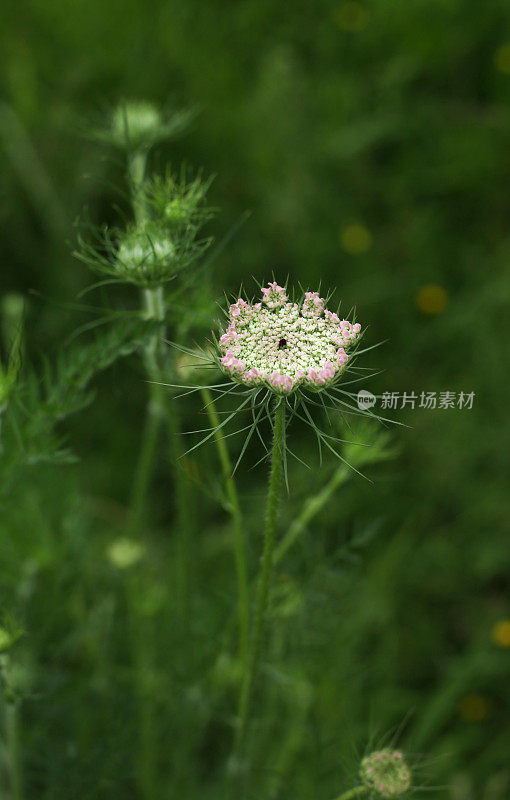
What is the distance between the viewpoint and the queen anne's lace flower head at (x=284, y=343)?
2.64 feet

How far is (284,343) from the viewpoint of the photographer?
0.85 m

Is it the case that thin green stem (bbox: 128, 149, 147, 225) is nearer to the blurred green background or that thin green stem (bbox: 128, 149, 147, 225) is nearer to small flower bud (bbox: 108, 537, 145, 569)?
the blurred green background

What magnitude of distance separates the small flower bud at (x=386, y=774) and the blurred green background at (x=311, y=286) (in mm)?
407

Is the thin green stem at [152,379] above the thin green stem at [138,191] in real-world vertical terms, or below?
below

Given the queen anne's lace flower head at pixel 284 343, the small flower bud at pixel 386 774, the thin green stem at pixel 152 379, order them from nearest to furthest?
the queen anne's lace flower head at pixel 284 343 → the small flower bud at pixel 386 774 → the thin green stem at pixel 152 379

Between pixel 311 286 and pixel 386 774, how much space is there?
146cm

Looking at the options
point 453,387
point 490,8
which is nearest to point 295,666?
point 453,387

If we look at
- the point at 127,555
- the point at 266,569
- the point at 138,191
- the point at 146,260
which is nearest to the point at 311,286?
the point at 127,555

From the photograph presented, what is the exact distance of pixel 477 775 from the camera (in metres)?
1.83

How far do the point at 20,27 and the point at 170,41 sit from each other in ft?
1.95

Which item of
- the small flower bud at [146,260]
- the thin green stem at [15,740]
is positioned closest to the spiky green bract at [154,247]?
the small flower bud at [146,260]

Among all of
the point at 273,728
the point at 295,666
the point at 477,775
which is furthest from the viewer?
the point at 477,775

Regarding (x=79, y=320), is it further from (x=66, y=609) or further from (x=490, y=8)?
(x=490, y=8)

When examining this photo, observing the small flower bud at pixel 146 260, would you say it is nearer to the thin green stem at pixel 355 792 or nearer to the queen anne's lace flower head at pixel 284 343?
the queen anne's lace flower head at pixel 284 343
